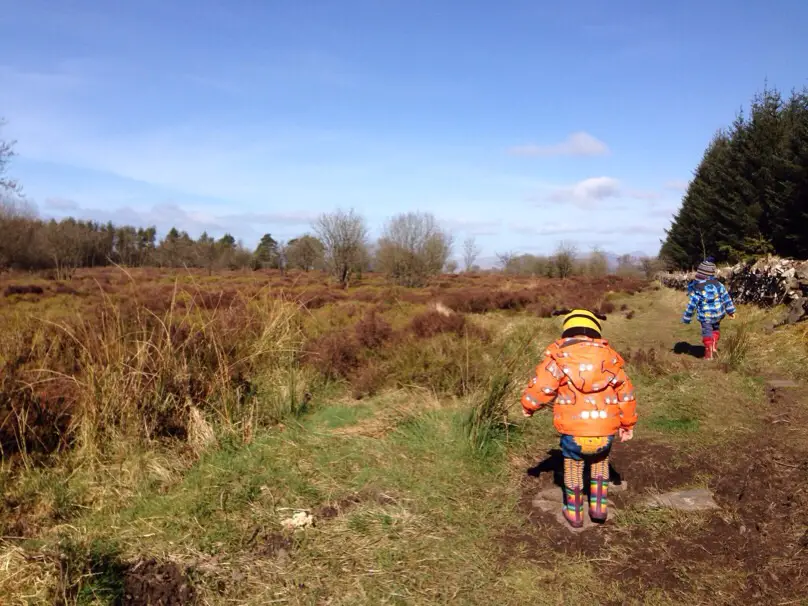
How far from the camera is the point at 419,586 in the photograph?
293 cm

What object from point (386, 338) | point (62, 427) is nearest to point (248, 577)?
point (62, 427)

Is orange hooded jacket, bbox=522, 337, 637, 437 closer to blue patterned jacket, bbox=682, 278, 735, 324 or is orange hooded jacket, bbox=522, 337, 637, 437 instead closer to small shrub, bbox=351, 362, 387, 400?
small shrub, bbox=351, 362, 387, 400

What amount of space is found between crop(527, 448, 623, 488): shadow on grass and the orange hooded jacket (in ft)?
2.86

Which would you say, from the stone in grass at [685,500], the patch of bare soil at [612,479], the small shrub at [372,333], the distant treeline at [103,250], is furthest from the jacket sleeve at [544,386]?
the distant treeline at [103,250]

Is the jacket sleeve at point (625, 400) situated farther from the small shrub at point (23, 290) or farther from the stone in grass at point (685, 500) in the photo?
the small shrub at point (23, 290)

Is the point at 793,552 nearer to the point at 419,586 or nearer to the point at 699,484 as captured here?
the point at 699,484

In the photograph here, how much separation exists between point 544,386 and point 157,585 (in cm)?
249

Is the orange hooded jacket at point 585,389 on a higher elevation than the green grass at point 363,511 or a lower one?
higher

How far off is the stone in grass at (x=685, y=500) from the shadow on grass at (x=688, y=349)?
5440mm

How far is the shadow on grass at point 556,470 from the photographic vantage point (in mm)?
4062

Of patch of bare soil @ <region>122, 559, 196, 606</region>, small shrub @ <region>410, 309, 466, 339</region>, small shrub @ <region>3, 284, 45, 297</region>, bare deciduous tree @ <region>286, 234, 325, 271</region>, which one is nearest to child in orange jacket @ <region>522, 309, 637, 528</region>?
patch of bare soil @ <region>122, 559, 196, 606</region>

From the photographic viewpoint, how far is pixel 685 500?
144 inches

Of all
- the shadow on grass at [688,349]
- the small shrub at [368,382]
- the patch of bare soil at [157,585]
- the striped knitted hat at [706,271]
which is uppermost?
the striped knitted hat at [706,271]

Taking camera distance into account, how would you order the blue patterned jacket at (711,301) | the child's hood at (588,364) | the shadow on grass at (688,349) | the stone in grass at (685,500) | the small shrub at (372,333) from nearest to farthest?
the child's hood at (588,364), the stone in grass at (685,500), the blue patterned jacket at (711,301), the small shrub at (372,333), the shadow on grass at (688,349)
